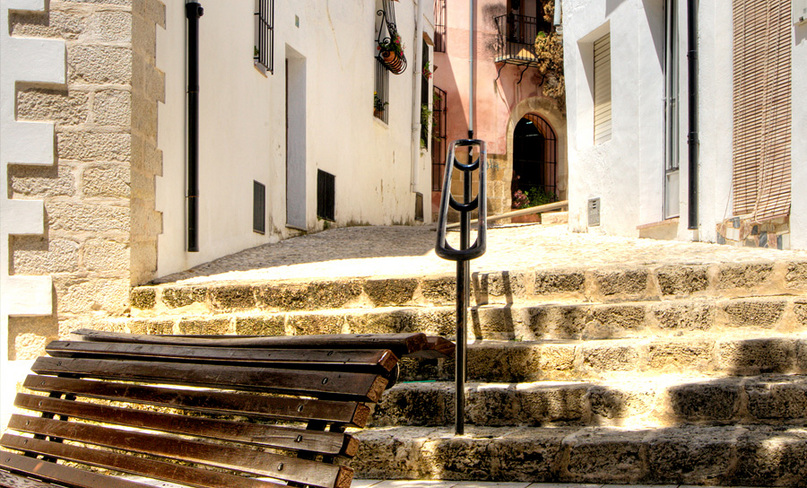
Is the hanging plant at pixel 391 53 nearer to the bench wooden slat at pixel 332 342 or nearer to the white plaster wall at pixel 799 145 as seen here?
the white plaster wall at pixel 799 145

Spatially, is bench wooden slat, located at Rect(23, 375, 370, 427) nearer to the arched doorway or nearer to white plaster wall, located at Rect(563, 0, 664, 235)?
white plaster wall, located at Rect(563, 0, 664, 235)

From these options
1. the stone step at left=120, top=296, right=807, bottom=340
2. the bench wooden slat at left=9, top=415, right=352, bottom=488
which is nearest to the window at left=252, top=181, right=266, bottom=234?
the stone step at left=120, top=296, right=807, bottom=340

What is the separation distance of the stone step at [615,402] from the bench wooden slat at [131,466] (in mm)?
1426

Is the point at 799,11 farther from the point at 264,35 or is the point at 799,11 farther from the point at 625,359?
the point at 264,35

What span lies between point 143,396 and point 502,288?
2.62 metres

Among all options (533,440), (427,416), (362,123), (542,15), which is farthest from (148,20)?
(542,15)

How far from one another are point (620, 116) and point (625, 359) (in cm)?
465

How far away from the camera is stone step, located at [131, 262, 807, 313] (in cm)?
471

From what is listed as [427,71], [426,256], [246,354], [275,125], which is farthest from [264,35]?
[427,71]

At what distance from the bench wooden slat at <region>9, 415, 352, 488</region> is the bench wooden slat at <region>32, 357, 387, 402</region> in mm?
169

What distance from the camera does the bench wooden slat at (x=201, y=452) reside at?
2184 mm

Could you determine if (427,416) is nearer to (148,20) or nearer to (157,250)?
(157,250)

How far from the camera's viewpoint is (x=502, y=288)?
500cm

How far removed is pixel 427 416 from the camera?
12.8 feet
